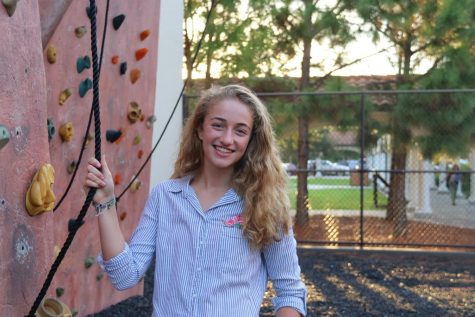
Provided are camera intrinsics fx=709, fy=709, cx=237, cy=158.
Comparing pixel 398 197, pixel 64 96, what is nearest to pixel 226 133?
pixel 64 96

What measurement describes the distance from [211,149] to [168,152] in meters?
6.48

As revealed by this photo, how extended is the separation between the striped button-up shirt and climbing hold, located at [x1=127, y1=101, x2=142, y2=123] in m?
2.92

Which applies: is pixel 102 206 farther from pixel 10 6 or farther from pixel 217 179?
pixel 10 6

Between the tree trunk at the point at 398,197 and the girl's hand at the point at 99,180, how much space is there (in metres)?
8.76

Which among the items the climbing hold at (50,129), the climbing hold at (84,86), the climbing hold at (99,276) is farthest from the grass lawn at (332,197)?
the climbing hold at (50,129)

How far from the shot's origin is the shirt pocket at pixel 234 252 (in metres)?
1.89

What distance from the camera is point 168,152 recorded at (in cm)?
842

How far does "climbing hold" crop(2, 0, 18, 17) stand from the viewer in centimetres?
185

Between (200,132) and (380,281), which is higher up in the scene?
(200,132)

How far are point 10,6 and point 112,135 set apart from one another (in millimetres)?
2773

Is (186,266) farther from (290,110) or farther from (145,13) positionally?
(290,110)

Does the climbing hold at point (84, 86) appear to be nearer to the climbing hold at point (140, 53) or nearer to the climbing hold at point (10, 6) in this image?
the climbing hold at point (140, 53)

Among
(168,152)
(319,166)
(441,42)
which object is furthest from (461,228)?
(168,152)

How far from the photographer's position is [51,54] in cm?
366
